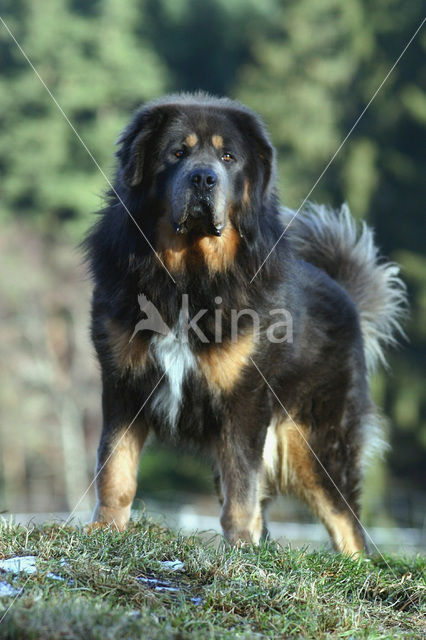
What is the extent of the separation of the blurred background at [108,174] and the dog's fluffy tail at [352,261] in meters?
14.0

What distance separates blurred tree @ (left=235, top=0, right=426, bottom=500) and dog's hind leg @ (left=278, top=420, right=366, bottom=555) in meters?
18.4

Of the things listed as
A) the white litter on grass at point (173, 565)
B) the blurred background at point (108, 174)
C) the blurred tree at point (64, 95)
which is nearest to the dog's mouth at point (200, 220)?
the white litter on grass at point (173, 565)

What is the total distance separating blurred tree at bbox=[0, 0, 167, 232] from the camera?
28812mm

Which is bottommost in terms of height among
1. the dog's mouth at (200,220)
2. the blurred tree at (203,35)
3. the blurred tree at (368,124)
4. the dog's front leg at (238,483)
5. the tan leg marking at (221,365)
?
the dog's front leg at (238,483)

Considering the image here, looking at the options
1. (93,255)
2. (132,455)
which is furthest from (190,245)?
(132,455)

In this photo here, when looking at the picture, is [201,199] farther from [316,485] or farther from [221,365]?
[316,485]

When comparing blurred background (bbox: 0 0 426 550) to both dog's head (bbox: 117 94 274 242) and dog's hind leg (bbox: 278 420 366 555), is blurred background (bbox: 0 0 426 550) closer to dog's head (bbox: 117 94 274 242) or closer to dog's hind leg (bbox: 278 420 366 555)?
dog's hind leg (bbox: 278 420 366 555)

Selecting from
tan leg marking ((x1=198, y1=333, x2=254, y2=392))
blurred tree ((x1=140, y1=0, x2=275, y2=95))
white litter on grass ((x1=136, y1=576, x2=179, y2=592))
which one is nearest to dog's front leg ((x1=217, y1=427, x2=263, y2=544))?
tan leg marking ((x1=198, y1=333, x2=254, y2=392))

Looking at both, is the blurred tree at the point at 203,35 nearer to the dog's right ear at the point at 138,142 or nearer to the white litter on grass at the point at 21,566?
the dog's right ear at the point at 138,142

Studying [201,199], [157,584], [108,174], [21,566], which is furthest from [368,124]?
[21,566]

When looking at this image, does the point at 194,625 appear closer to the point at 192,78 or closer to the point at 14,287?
the point at 14,287

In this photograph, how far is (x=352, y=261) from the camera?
7.06 meters

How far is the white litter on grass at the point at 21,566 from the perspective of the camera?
3.79 meters

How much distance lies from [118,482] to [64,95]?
2669 cm
